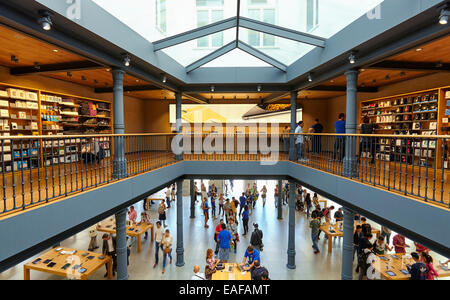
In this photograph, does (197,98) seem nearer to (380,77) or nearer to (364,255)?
(380,77)

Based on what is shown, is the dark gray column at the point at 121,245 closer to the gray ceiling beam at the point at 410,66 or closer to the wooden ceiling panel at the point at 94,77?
the wooden ceiling panel at the point at 94,77

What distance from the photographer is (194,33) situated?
5.91m

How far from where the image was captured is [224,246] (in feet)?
24.3

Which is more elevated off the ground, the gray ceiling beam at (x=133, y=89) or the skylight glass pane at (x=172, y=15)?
the skylight glass pane at (x=172, y=15)

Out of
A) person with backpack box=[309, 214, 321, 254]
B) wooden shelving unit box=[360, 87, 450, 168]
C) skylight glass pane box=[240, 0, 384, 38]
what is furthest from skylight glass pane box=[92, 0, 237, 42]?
person with backpack box=[309, 214, 321, 254]

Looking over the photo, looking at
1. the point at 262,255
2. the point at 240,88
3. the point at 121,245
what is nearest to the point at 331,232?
the point at 262,255

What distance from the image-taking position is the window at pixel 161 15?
5.27 m

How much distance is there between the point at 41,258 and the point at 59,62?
17.5ft

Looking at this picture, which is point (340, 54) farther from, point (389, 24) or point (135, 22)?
point (135, 22)

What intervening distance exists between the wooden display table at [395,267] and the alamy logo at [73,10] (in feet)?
26.7

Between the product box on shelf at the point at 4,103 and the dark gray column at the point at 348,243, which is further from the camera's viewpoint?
the product box on shelf at the point at 4,103

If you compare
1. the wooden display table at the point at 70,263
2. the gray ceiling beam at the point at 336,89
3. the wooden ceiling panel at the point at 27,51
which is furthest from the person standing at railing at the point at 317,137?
the wooden display table at the point at 70,263

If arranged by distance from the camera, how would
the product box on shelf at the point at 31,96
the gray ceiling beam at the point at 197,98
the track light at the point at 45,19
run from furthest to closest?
1. the gray ceiling beam at the point at 197,98
2. the product box on shelf at the point at 31,96
3. the track light at the point at 45,19

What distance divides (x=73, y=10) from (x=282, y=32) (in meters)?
4.36
